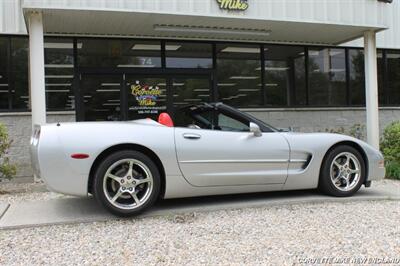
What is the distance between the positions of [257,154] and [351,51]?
8.34 meters

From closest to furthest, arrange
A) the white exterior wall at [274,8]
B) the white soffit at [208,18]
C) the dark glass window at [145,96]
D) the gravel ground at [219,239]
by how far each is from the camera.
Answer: the gravel ground at [219,239], the white exterior wall at [274,8], the white soffit at [208,18], the dark glass window at [145,96]

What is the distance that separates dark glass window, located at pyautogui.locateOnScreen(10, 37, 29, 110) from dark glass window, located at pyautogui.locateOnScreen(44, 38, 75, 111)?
430 mm

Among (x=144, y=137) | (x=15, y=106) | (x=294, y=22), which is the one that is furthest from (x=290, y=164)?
(x=15, y=106)

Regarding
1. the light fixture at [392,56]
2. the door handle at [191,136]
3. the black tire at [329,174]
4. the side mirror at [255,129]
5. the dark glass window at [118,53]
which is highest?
the light fixture at [392,56]

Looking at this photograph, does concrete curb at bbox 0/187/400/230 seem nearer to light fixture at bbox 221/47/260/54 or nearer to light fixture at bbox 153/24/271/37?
light fixture at bbox 153/24/271/37

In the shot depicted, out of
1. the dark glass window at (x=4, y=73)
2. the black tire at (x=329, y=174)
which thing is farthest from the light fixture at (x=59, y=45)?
the black tire at (x=329, y=174)

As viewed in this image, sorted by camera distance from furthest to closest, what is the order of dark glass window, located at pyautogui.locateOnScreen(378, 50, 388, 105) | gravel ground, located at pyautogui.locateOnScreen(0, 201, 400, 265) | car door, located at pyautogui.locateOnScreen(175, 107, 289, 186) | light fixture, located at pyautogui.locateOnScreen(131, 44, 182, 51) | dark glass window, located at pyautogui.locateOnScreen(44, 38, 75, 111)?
dark glass window, located at pyautogui.locateOnScreen(378, 50, 388, 105)
light fixture, located at pyautogui.locateOnScreen(131, 44, 182, 51)
dark glass window, located at pyautogui.locateOnScreen(44, 38, 75, 111)
car door, located at pyautogui.locateOnScreen(175, 107, 289, 186)
gravel ground, located at pyautogui.locateOnScreen(0, 201, 400, 265)

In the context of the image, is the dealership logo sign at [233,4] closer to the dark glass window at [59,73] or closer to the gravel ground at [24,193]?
the dark glass window at [59,73]

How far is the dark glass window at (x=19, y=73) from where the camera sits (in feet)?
33.1

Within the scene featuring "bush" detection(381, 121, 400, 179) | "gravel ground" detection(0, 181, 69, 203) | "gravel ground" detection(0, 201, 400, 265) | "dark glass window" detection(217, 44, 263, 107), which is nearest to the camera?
"gravel ground" detection(0, 201, 400, 265)

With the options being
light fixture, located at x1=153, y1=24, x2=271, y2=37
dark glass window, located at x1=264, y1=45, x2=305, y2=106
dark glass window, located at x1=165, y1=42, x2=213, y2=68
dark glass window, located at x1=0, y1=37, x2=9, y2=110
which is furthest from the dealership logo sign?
dark glass window, located at x1=0, y1=37, x2=9, y2=110

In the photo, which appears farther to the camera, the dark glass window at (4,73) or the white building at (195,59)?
the dark glass window at (4,73)

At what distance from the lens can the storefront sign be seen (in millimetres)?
10602

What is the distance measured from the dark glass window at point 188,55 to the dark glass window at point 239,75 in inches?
12.3
